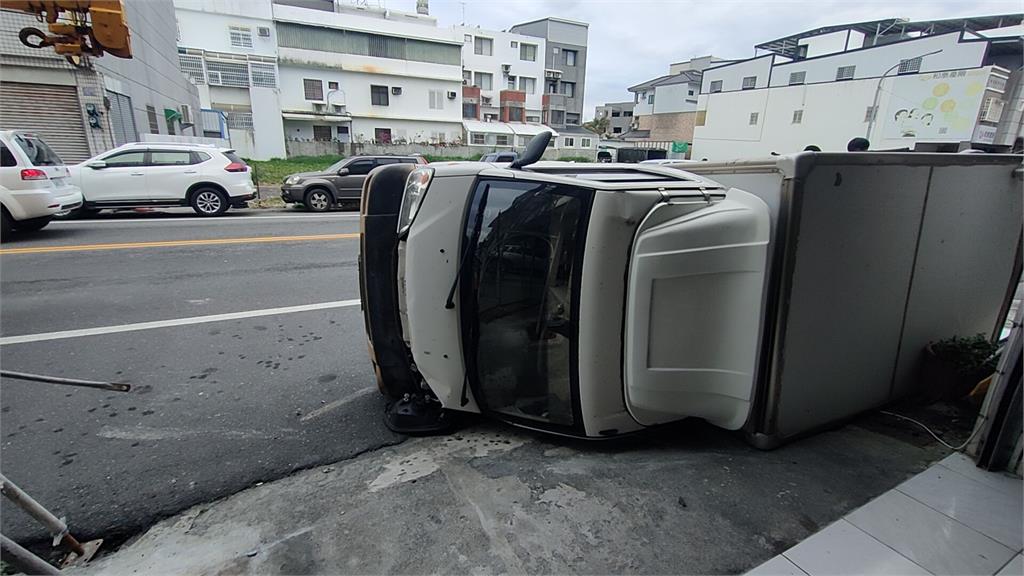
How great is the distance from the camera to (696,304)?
2.25 metres

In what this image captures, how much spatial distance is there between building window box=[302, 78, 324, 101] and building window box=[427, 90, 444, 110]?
747 centimetres

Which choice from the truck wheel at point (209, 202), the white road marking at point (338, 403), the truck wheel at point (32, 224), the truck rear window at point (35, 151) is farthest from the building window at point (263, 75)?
the white road marking at point (338, 403)

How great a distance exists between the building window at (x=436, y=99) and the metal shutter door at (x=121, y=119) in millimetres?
23419

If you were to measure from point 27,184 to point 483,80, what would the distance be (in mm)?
39072

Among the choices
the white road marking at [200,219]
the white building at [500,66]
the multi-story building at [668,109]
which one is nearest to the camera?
the white road marking at [200,219]

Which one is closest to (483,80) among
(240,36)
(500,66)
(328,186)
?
(500,66)

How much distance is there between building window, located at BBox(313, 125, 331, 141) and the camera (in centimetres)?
3291

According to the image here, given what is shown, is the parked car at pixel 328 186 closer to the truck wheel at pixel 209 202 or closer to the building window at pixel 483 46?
the truck wheel at pixel 209 202

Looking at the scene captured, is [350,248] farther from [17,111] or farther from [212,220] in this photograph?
[17,111]

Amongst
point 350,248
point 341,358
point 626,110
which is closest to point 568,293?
point 341,358

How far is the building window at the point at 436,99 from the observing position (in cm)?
3541

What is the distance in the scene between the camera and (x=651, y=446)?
2.62m

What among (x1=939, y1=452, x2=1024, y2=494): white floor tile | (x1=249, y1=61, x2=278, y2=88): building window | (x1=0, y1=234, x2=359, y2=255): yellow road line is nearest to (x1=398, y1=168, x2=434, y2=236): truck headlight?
(x1=939, y1=452, x2=1024, y2=494): white floor tile

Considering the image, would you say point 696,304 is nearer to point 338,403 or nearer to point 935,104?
point 338,403
